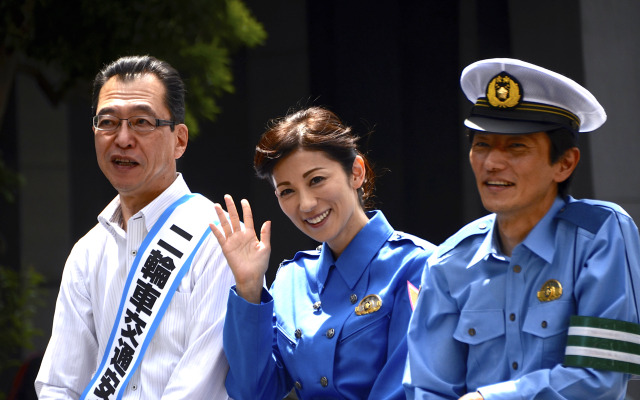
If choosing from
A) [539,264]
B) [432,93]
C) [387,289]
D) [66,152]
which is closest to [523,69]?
[539,264]

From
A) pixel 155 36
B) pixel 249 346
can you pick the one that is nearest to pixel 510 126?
pixel 249 346

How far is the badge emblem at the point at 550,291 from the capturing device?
225 cm

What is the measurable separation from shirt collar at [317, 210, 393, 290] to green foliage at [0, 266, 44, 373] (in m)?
3.68

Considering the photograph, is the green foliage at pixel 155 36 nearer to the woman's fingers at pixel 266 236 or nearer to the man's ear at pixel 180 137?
the man's ear at pixel 180 137

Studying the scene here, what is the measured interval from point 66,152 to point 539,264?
4578 mm

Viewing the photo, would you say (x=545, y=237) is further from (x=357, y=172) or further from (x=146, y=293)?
(x=146, y=293)

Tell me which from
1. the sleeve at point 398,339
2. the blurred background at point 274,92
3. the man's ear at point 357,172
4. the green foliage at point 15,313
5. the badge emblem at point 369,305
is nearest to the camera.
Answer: the sleeve at point 398,339

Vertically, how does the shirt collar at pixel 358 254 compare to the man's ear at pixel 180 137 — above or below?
below

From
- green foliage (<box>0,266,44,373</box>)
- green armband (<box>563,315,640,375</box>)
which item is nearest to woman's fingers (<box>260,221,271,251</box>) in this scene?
green armband (<box>563,315,640,375</box>)

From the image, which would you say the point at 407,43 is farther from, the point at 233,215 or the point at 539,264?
the point at 539,264

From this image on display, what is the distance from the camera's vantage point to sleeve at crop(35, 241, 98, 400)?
307 cm

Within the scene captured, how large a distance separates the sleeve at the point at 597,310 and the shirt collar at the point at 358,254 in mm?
774

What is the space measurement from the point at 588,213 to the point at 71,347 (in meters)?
1.86

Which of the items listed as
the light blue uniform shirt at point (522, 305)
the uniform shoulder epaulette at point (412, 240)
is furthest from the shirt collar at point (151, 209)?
the light blue uniform shirt at point (522, 305)
